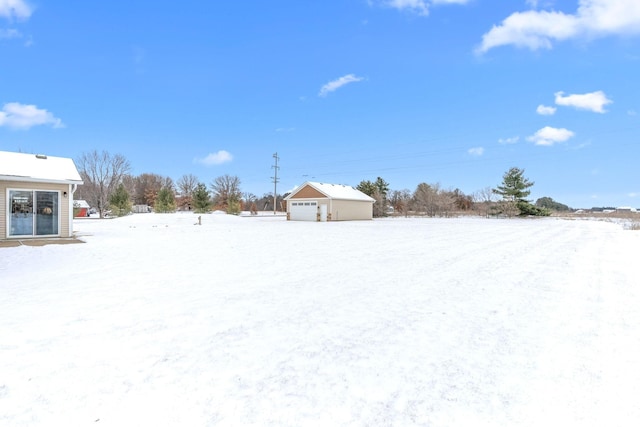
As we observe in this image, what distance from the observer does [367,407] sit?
2.35 metres

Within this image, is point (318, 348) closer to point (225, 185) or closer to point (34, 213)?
point (34, 213)

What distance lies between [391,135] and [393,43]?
21.0 meters

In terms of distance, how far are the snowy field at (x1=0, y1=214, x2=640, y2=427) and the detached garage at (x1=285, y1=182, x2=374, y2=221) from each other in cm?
2449

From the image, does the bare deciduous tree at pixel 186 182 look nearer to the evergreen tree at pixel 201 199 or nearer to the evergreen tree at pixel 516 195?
the evergreen tree at pixel 201 199

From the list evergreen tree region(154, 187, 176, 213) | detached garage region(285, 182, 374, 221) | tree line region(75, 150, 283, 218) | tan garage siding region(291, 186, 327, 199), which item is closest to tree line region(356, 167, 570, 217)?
detached garage region(285, 182, 374, 221)

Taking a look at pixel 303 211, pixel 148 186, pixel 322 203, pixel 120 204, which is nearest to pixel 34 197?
pixel 322 203

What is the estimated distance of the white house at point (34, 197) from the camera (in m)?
12.2

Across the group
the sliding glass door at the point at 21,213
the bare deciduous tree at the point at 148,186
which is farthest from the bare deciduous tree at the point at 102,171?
the sliding glass door at the point at 21,213

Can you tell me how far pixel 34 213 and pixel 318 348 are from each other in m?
14.7

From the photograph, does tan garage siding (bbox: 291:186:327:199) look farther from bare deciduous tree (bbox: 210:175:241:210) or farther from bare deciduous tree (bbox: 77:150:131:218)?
bare deciduous tree (bbox: 77:150:131:218)

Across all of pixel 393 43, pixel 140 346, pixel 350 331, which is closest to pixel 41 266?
pixel 140 346

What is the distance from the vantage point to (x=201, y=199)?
41.8m

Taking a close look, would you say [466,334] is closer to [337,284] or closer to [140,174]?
[337,284]

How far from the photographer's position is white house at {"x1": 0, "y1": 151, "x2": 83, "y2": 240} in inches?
481
